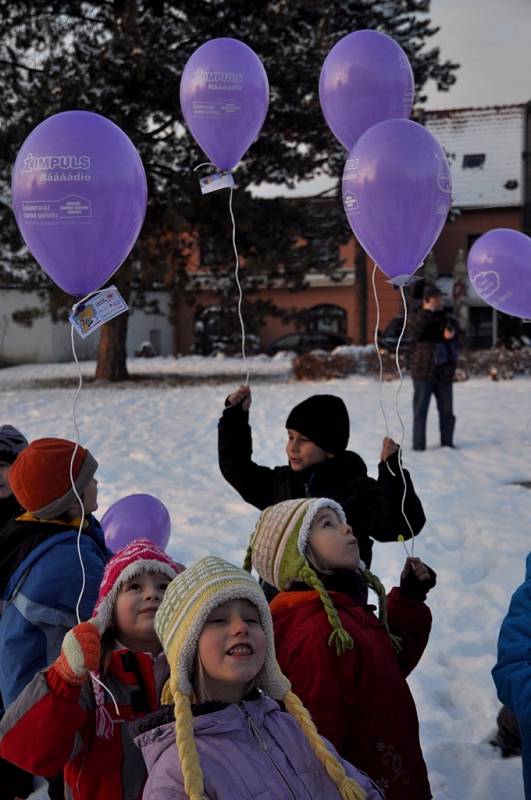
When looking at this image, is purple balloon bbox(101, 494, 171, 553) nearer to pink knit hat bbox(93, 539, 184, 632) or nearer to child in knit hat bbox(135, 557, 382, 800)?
pink knit hat bbox(93, 539, 184, 632)

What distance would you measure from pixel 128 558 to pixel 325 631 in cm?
64

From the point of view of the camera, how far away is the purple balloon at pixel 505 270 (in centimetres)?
506

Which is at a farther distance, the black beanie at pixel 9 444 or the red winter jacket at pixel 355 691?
the black beanie at pixel 9 444

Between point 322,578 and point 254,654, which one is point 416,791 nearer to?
point 322,578

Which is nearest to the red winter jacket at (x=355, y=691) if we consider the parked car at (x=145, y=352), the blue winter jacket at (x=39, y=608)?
the blue winter jacket at (x=39, y=608)

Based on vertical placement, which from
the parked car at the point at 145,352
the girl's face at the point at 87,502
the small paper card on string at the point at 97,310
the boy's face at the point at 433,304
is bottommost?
the parked car at the point at 145,352

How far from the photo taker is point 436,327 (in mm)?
8953

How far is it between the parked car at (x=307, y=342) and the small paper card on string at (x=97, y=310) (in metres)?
25.6

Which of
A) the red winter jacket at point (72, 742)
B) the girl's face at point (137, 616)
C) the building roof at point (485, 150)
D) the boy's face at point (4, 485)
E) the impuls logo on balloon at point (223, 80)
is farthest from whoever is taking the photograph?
the building roof at point (485, 150)

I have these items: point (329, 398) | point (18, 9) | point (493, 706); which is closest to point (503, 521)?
point (493, 706)

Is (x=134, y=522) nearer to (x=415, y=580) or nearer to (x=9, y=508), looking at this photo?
(x=9, y=508)

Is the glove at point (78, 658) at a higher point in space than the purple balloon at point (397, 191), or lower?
lower

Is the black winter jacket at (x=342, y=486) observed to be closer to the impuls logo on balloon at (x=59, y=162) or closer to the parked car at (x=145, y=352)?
the impuls logo on balloon at (x=59, y=162)

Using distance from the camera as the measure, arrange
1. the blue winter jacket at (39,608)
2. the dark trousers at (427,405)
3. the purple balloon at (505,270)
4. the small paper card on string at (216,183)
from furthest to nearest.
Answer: the dark trousers at (427,405), the purple balloon at (505,270), the small paper card on string at (216,183), the blue winter jacket at (39,608)
